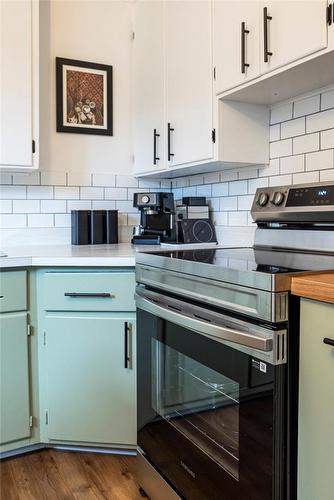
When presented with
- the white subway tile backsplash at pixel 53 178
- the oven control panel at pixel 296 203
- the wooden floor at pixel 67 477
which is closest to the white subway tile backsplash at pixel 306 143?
the oven control panel at pixel 296 203

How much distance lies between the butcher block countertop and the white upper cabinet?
171 centimetres

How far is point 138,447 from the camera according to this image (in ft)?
5.75

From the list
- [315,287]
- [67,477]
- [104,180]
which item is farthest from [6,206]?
[315,287]

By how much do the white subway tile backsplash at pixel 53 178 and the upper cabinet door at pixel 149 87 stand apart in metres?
0.45

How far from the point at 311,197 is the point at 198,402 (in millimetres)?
805

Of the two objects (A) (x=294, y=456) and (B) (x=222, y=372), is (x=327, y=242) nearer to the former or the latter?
(B) (x=222, y=372)

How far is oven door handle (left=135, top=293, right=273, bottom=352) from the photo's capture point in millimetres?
1070

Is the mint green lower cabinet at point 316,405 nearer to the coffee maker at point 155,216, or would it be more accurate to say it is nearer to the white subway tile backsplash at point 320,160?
the white subway tile backsplash at point 320,160

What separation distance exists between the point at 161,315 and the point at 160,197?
1108mm

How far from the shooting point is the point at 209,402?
137 cm

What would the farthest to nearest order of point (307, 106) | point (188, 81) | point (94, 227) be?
1. point (94, 227)
2. point (188, 81)
3. point (307, 106)

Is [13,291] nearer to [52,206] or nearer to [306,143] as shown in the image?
[52,206]

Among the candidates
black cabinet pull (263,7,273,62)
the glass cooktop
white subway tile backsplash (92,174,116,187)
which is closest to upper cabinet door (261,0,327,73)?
black cabinet pull (263,7,273,62)

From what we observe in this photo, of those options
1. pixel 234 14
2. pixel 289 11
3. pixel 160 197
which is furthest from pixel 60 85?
pixel 289 11
